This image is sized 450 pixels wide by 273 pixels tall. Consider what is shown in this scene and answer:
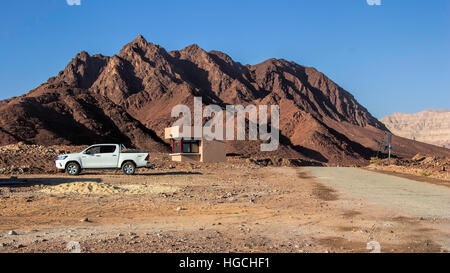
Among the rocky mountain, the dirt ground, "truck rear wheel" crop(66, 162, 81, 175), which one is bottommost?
the dirt ground

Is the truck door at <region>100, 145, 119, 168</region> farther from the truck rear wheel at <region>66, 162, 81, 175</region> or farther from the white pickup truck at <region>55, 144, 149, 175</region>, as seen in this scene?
the truck rear wheel at <region>66, 162, 81, 175</region>

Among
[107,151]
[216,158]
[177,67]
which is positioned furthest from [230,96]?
[107,151]

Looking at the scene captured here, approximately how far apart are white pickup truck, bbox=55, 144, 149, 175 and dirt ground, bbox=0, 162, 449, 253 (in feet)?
26.1

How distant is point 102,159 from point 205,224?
1522 centimetres

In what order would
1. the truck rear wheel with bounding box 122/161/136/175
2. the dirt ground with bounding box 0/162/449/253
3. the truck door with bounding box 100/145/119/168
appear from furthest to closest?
the truck rear wheel with bounding box 122/161/136/175, the truck door with bounding box 100/145/119/168, the dirt ground with bounding box 0/162/449/253

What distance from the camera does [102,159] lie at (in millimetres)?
22844

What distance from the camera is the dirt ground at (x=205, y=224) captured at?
6875 millimetres

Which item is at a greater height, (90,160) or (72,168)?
(90,160)

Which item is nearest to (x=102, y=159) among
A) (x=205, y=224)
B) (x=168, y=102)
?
(x=205, y=224)

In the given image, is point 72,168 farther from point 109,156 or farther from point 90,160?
point 109,156

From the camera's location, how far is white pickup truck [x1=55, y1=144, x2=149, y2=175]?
897 inches

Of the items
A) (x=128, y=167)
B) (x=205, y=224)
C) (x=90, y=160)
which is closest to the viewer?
(x=205, y=224)

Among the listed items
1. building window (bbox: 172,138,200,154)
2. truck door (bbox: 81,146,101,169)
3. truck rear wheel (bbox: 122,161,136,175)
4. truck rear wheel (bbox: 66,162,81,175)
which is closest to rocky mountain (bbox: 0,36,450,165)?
building window (bbox: 172,138,200,154)

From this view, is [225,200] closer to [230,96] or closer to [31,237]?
[31,237]
